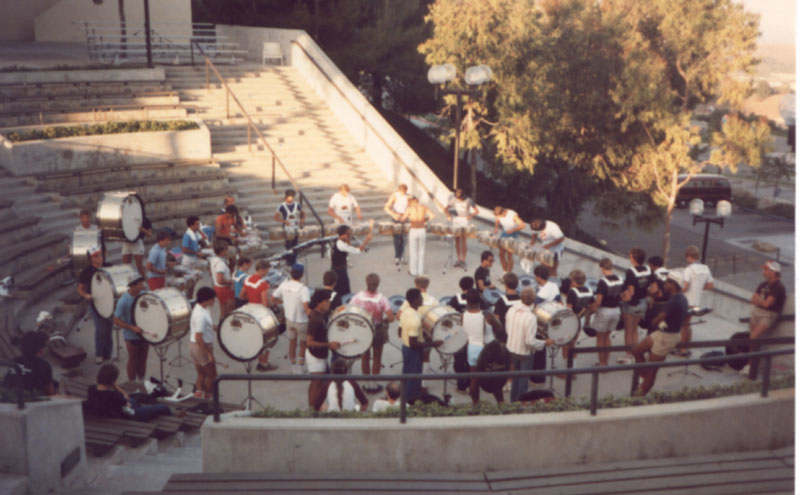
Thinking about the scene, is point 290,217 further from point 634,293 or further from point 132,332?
point 634,293

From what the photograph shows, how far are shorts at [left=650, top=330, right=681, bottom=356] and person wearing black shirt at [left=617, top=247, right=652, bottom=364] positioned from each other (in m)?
1.36

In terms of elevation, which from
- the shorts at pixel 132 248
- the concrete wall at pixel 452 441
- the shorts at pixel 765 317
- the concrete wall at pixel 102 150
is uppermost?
the concrete wall at pixel 102 150

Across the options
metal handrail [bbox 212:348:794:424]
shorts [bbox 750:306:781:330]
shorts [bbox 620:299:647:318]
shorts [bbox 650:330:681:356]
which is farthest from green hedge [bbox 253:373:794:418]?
shorts [bbox 620:299:647:318]

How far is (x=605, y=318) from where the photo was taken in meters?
10.6

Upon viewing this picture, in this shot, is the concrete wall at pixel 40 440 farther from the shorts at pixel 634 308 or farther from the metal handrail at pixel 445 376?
the shorts at pixel 634 308

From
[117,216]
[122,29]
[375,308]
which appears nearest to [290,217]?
[117,216]

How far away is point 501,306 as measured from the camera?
9.82 meters

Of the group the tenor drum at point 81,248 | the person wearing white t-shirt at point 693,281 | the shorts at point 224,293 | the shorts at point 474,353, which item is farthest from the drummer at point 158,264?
the person wearing white t-shirt at point 693,281

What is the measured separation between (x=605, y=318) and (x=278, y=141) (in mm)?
12992

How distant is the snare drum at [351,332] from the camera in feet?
30.8

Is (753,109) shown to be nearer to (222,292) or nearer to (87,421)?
(222,292)

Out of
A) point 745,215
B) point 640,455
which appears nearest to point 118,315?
point 640,455

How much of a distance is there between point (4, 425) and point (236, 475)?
206 centimetres

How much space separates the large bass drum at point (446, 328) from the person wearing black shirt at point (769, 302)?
3.71 meters
